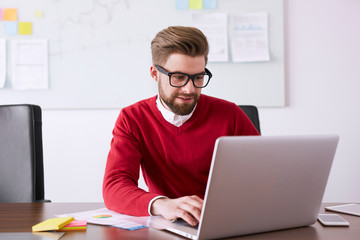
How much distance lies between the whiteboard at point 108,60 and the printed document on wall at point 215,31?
5 cm

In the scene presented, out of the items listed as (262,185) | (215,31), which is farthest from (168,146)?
(215,31)

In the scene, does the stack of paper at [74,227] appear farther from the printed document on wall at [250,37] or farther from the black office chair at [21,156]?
the printed document on wall at [250,37]

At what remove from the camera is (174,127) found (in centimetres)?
152

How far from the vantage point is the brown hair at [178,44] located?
1.41 meters

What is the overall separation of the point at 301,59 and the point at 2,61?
1993 millimetres

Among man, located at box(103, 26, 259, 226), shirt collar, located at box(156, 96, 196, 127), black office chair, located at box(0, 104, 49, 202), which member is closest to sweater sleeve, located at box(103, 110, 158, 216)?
man, located at box(103, 26, 259, 226)

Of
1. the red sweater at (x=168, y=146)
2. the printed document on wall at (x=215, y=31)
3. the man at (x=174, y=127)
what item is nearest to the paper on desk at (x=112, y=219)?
the man at (x=174, y=127)

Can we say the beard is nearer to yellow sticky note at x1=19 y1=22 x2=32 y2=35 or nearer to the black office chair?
the black office chair

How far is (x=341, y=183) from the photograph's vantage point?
2793mm

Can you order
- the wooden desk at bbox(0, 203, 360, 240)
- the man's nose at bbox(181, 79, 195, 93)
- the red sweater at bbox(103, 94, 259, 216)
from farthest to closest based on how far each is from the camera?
1. the red sweater at bbox(103, 94, 259, 216)
2. the man's nose at bbox(181, 79, 195, 93)
3. the wooden desk at bbox(0, 203, 360, 240)

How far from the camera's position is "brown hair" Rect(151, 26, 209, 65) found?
141 centimetres

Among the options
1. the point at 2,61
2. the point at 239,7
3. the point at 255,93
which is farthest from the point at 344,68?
the point at 2,61

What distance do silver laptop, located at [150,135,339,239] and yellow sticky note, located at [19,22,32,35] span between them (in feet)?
7.20

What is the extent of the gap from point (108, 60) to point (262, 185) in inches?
82.9
